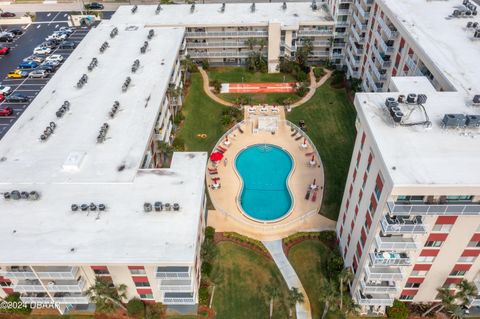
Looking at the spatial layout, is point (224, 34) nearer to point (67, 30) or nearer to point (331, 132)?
point (331, 132)

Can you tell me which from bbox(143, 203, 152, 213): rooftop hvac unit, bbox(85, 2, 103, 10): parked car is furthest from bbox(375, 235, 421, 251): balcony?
bbox(85, 2, 103, 10): parked car

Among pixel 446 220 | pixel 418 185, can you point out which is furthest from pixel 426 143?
pixel 446 220

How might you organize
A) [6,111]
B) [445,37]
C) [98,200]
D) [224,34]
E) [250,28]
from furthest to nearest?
[224,34], [250,28], [6,111], [445,37], [98,200]

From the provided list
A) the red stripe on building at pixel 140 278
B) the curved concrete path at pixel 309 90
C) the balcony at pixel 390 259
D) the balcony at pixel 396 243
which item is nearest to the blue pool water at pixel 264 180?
the curved concrete path at pixel 309 90

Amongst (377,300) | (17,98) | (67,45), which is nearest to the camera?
(377,300)

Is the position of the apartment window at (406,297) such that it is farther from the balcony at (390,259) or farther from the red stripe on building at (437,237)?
the red stripe on building at (437,237)

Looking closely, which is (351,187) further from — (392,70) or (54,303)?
(54,303)
